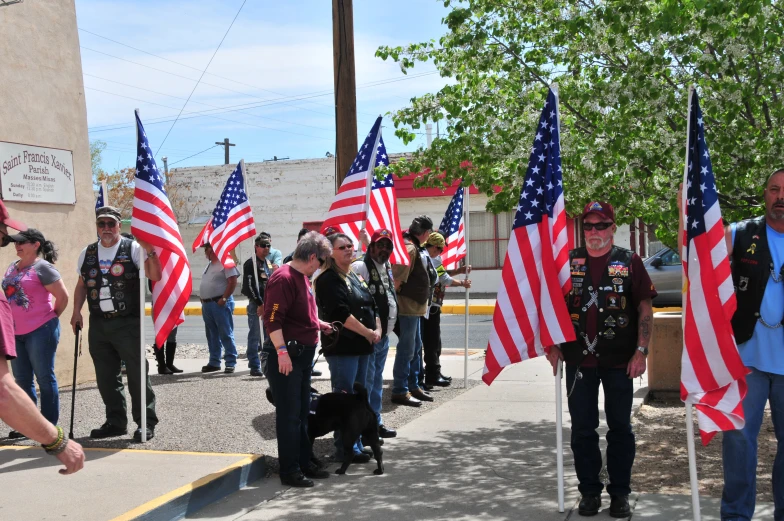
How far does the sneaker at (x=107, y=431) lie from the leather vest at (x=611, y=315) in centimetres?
435

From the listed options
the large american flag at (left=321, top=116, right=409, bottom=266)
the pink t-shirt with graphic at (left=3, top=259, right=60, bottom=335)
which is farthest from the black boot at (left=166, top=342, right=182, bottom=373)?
the pink t-shirt with graphic at (left=3, top=259, right=60, bottom=335)

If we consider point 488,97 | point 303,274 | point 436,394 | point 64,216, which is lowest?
point 436,394

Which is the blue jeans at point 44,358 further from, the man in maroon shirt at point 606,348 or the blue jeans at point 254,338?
the man in maroon shirt at point 606,348

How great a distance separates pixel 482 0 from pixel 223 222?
16.9 ft

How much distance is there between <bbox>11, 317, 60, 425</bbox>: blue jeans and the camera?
7.68m

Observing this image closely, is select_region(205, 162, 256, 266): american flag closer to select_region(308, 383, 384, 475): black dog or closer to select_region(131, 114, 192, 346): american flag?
select_region(131, 114, 192, 346): american flag

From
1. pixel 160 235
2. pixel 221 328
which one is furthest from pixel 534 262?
pixel 221 328

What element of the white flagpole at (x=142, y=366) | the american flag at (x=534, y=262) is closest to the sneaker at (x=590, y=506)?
the american flag at (x=534, y=262)

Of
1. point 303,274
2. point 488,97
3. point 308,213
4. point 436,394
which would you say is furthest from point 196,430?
point 308,213

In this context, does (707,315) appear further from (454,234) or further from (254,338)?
(254,338)

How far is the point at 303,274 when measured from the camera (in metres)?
6.50

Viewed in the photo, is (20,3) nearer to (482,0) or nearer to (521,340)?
(482,0)

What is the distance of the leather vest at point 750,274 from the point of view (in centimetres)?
482

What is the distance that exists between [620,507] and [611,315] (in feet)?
4.00
